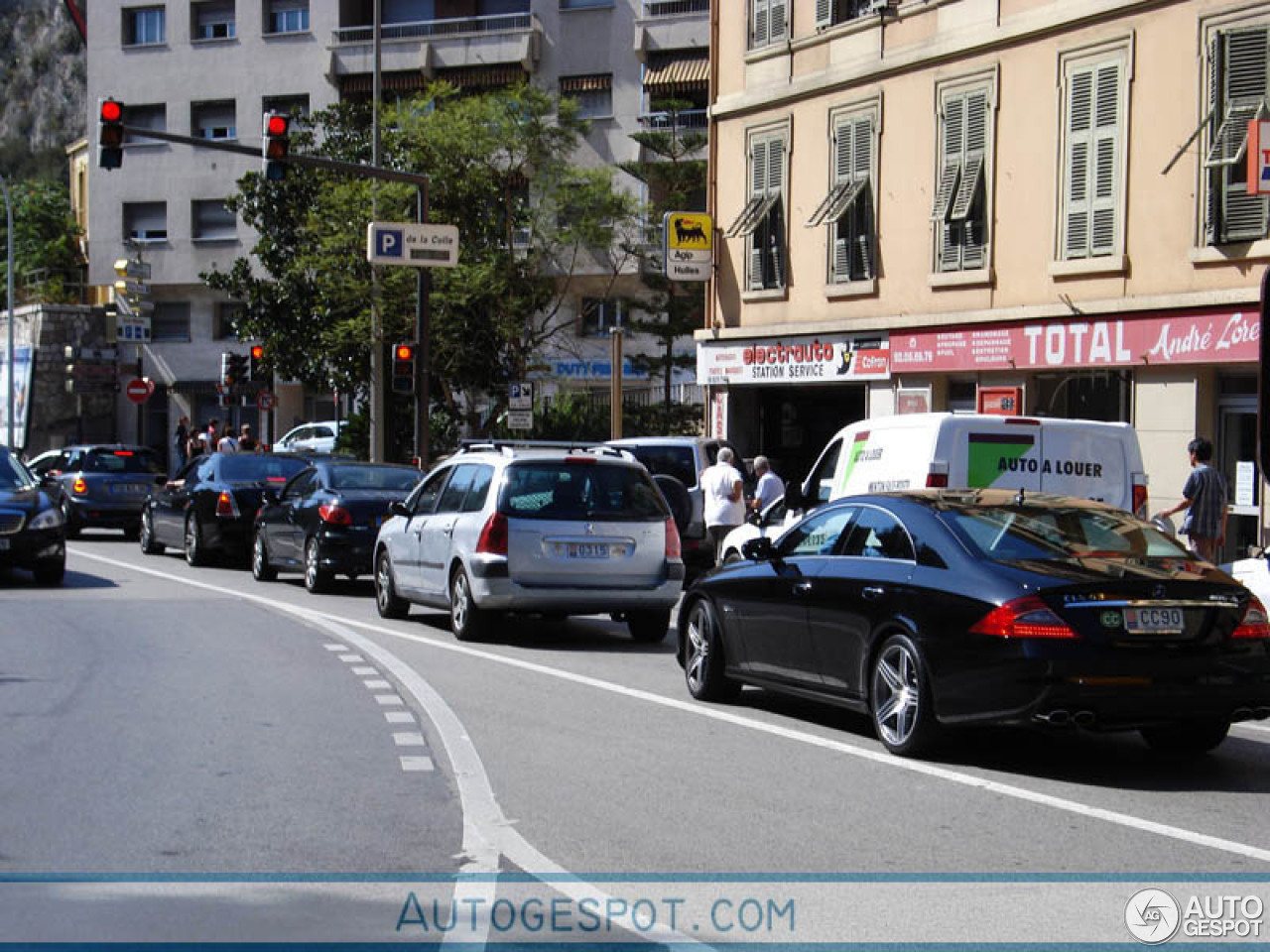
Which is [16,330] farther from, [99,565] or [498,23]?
[99,565]

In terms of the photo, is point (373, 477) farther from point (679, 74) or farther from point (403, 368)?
point (679, 74)

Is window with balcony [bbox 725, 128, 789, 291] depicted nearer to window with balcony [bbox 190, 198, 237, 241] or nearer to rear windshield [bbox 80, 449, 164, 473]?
rear windshield [bbox 80, 449, 164, 473]

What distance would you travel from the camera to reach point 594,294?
52594mm

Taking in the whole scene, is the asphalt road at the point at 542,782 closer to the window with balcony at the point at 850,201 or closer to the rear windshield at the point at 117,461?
the window with balcony at the point at 850,201

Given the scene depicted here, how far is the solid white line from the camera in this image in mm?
7293

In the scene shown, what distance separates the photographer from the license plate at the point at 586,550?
1512 centimetres

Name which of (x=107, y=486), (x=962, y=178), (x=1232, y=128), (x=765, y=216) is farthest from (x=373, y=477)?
(x=107, y=486)

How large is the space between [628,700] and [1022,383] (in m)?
14.3

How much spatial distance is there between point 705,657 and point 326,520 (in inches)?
367

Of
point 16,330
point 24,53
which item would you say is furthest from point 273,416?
point 24,53

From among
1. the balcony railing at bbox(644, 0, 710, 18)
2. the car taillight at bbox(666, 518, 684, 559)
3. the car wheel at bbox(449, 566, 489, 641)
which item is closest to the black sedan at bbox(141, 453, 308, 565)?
the car wheel at bbox(449, 566, 489, 641)

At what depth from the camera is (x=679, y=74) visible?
4988 cm

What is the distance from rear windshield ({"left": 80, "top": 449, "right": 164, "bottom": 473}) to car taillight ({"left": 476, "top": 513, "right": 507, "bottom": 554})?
17596 millimetres

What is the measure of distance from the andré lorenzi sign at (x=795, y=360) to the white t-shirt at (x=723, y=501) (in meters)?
6.93
